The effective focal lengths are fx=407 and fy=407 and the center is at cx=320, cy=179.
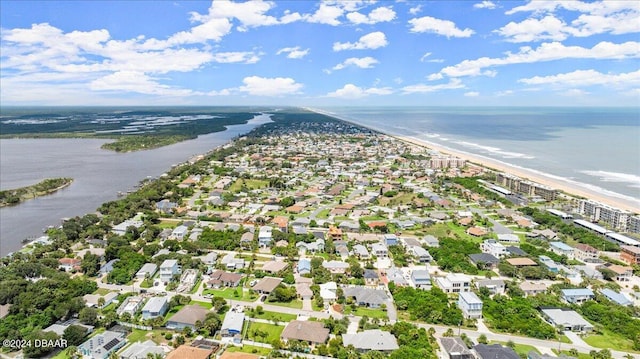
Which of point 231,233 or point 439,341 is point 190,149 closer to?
point 231,233

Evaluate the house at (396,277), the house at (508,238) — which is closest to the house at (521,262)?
the house at (508,238)

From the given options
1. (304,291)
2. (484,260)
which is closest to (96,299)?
(304,291)

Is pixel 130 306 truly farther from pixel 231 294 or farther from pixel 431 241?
pixel 431 241

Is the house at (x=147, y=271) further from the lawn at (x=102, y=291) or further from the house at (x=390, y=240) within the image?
the house at (x=390, y=240)

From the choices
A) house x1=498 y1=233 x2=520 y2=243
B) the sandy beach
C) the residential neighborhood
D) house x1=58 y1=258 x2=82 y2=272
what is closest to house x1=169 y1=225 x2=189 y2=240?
the residential neighborhood

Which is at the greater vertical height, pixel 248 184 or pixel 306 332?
pixel 248 184
